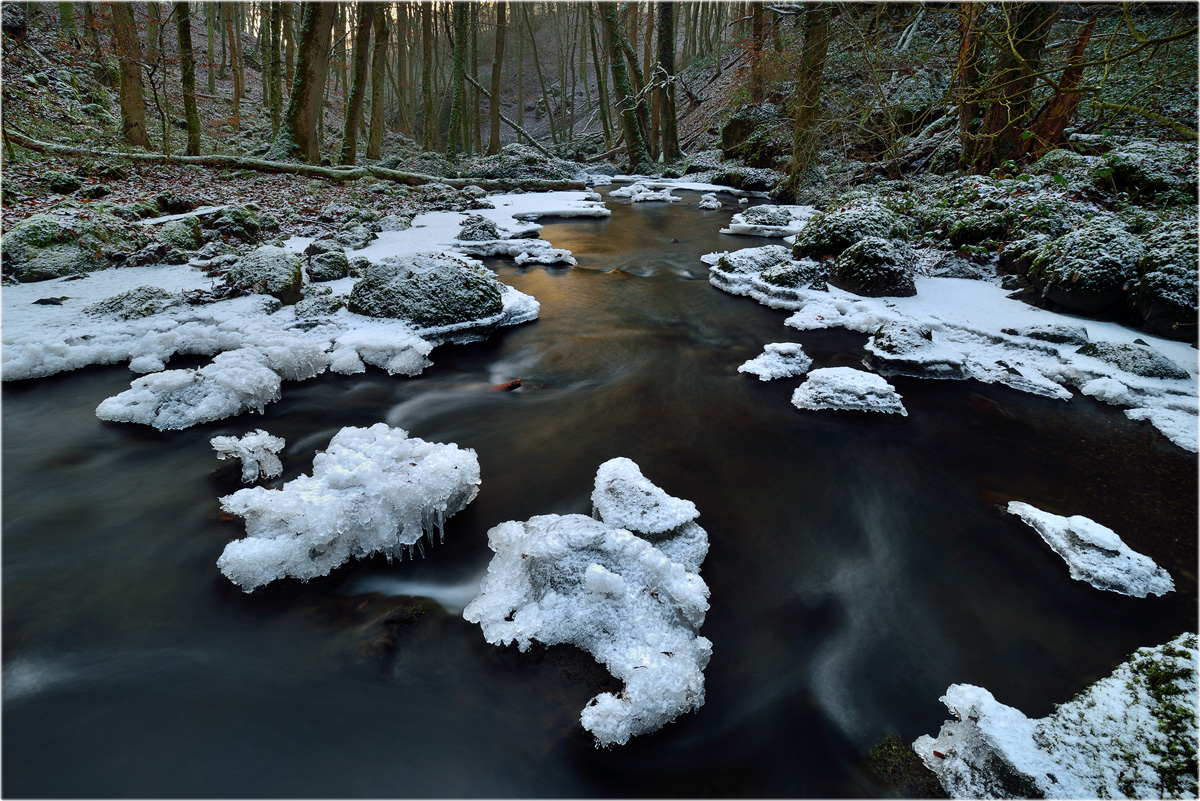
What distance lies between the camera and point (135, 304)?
189 inches

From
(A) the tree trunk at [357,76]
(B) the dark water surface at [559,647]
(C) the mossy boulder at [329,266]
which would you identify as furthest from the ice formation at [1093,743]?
(A) the tree trunk at [357,76]

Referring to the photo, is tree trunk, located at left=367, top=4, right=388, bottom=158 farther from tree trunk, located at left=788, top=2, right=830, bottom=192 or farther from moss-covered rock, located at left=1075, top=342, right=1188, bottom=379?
moss-covered rock, located at left=1075, top=342, right=1188, bottom=379

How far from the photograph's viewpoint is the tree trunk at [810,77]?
33.7 ft

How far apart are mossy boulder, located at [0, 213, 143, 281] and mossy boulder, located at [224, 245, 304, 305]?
6.22 ft

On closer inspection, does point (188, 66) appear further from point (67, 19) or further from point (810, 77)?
point (810, 77)

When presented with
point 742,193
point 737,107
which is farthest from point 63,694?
point 737,107

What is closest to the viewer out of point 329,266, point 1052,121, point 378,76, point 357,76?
point 329,266

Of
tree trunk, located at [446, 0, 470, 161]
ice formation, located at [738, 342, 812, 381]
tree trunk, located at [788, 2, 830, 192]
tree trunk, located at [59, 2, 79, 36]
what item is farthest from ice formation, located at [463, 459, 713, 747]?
tree trunk, located at [59, 2, 79, 36]

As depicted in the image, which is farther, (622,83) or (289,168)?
(622,83)

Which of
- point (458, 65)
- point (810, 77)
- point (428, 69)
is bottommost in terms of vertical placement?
point (810, 77)

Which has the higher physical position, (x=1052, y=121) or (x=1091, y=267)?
(x=1052, y=121)

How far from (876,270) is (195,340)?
6.87 m

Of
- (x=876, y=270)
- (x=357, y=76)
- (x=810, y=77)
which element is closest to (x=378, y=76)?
(x=357, y=76)

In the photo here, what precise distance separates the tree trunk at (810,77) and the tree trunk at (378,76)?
36.5 ft
